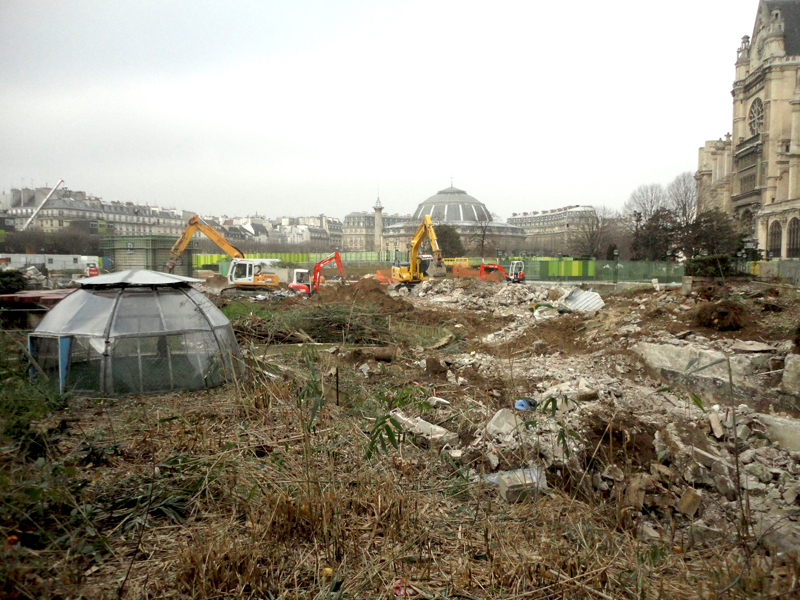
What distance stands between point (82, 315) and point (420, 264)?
90.9ft

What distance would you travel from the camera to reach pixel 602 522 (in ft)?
12.8

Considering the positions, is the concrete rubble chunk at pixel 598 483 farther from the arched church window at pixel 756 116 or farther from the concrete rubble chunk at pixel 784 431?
the arched church window at pixel 756 116

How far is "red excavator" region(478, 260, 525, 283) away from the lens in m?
38.2

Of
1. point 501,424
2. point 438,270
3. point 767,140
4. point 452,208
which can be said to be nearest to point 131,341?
point 501,424

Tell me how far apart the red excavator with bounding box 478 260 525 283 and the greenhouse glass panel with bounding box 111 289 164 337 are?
101 feet

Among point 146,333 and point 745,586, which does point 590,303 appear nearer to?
point 146,333

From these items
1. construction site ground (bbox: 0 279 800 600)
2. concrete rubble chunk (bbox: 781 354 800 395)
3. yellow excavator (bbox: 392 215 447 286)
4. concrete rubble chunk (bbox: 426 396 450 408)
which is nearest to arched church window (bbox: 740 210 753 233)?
yellow excavator (bbox: 392 215 447 286)

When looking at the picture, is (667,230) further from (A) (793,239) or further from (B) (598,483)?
(B) (598,483)

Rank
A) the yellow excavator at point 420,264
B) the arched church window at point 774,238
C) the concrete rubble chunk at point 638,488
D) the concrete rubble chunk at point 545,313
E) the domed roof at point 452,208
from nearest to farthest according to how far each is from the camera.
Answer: the concrete rubble chunk at point 638,488, the concrete rubble chunk at point 545,313, the yellow excavator at point 420,264, the arched church window at point 774,238, the domed roof at point 452,208

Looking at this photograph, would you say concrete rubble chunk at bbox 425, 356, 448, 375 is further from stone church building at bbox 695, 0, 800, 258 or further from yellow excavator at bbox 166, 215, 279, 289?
stone church building at bbox 695, 0, 800, 258

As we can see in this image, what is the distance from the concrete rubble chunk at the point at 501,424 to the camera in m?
5.88

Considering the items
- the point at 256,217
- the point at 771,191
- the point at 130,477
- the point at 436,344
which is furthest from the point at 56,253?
the point at 256,217

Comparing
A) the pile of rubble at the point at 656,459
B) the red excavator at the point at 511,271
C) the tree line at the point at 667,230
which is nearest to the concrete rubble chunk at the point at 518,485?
the pile of rubble at the point at 656,459

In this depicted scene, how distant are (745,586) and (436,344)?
11844 millimetres
